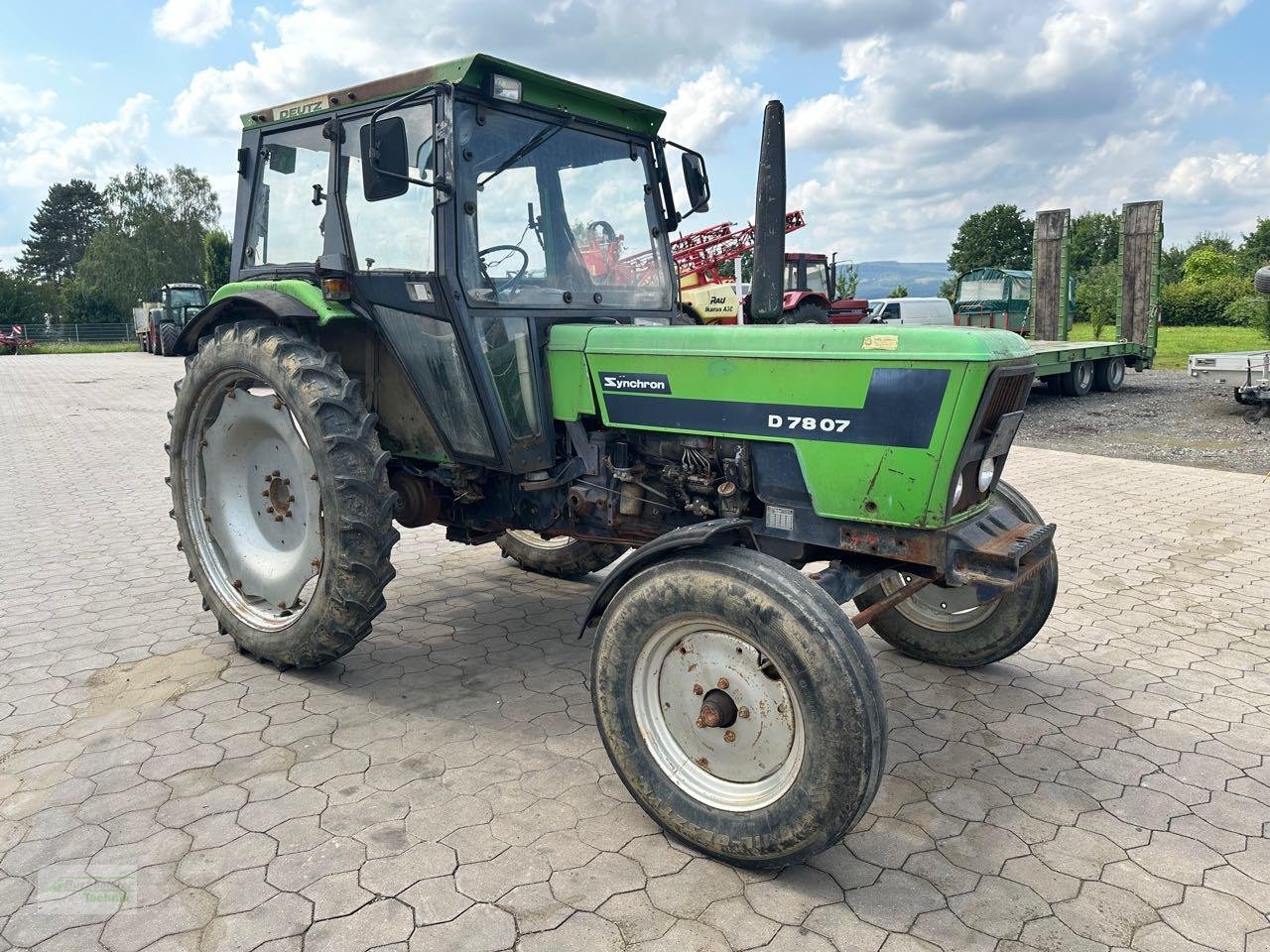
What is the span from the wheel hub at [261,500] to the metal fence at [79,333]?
46033mm

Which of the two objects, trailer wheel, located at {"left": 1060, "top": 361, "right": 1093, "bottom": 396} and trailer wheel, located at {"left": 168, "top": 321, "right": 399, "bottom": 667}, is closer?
trailer wheel, located at {"left": 168, "top": 321, "right": 399, "bottom": 667}

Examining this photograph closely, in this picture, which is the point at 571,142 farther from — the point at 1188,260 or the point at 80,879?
the point at 1188,260

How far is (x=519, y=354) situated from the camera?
3621mm

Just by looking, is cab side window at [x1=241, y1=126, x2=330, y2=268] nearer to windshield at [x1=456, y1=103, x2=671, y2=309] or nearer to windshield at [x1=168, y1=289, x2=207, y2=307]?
windshield at [x1=456, y1=103, x2=671, y2=309]

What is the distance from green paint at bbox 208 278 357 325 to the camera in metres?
3.80

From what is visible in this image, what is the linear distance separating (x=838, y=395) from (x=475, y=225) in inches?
64.6

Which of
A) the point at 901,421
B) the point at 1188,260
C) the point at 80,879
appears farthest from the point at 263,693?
the point at 1188,260

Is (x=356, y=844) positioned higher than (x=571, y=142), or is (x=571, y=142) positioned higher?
(x=571, y=142)

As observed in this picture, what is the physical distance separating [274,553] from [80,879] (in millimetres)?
1818

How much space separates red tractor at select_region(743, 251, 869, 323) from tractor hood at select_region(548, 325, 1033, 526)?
1494 centimetres

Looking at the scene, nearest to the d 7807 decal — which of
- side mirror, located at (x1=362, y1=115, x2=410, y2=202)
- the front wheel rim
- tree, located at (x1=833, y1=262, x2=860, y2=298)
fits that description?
the front wheel rim

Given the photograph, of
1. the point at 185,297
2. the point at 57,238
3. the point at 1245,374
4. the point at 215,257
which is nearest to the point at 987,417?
the point at 1245,374

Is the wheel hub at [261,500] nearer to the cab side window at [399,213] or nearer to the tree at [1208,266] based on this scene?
the cab side window at [399,213]

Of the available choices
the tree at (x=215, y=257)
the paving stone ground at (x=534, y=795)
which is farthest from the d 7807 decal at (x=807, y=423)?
the tree at (x=215, y=257)
